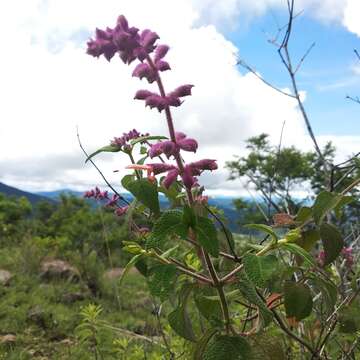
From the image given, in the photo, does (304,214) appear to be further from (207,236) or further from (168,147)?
A: (168,147)

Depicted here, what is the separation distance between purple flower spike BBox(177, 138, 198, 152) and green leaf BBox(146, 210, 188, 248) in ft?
0.51

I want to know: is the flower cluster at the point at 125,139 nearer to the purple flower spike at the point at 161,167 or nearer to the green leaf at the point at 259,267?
the purple flower spike at the point at 161,167

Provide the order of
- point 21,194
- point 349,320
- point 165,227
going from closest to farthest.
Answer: point 165,227 < point 349,320 < point 21,194

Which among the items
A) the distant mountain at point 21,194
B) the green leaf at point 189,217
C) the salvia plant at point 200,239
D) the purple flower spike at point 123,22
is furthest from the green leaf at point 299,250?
the distant mountain at point 21,194

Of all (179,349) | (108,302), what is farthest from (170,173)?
(108,302)

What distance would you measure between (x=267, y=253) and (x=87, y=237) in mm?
8992

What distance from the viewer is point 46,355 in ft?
11.6

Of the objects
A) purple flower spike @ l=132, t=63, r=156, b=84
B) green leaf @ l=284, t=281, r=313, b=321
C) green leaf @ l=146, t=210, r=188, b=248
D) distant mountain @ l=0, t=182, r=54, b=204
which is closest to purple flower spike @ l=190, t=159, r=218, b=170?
green leaf @ l=146, t=210, r=188, b=248

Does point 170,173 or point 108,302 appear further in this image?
point 108,302

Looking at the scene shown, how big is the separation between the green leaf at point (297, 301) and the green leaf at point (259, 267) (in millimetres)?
213

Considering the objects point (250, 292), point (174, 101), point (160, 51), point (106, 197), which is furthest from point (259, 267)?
point (106, 197)

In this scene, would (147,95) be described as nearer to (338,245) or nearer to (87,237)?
(338,245)

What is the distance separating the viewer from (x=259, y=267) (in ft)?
3.60

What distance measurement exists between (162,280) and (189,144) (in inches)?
13.9
